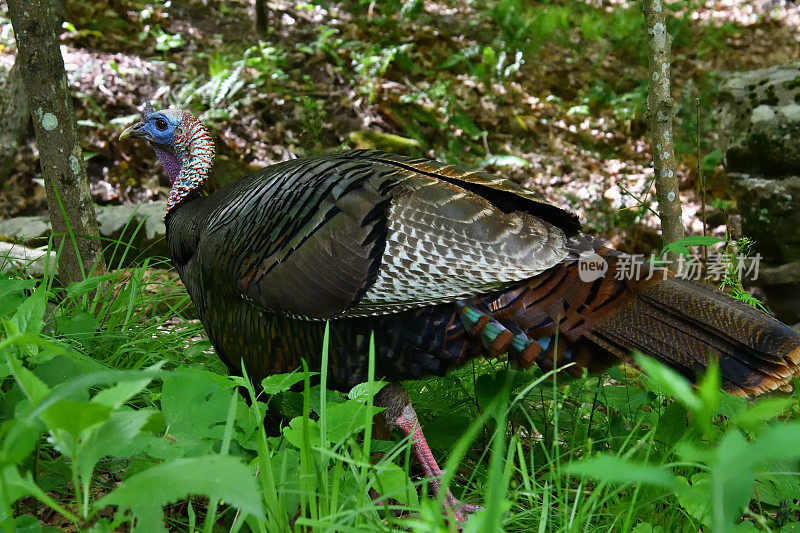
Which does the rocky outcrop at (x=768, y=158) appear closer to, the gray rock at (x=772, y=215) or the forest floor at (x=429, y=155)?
the gray rock at (x=772, y=215)

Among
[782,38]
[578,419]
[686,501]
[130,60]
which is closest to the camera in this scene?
[686,501]

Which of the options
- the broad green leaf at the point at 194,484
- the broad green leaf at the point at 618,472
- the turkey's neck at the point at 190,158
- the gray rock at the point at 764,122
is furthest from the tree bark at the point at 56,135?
the gray rock at the point at 764,122

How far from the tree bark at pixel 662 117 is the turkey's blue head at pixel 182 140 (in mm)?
2205

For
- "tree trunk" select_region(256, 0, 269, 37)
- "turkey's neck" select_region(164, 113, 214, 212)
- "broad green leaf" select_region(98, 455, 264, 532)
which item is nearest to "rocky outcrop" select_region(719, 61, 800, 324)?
"turkey's neck" select_region(164, 113, 214, 212)

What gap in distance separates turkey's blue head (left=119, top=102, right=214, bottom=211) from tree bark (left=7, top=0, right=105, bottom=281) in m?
0.33

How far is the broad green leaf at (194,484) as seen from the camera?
1102 millimetres

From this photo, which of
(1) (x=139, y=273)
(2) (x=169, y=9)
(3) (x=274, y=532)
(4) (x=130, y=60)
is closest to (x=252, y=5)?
(2) (x=169, y=9)

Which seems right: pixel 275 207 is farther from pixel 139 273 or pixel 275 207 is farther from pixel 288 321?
pixel 139 273

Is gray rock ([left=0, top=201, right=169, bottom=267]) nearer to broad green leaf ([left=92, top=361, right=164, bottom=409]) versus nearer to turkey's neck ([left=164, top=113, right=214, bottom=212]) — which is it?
turkey's neck ([left=164, top=113, right=214, bottom=212])

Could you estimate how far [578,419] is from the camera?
244 cm

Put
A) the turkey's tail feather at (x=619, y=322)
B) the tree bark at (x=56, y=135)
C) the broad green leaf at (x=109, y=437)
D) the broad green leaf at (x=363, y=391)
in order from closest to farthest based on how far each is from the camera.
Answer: the broad green leaf at (x=109, y=437) < the broad green leaf at (x=363, y=391) < the turkey's tail feather at (x=619, y=322) < the tree bark at (x=56, y=135)

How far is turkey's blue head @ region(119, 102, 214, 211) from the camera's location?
3.48 m

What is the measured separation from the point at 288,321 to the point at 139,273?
132 cm

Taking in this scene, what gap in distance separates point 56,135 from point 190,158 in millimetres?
626
